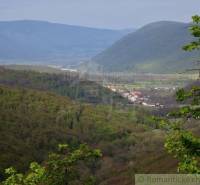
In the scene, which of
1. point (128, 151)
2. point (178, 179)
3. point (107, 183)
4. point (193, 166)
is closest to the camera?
point (193, 166)

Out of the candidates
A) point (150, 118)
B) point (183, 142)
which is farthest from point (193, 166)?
point (150, 118)

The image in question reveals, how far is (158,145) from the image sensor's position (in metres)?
196

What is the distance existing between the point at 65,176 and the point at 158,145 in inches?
7110

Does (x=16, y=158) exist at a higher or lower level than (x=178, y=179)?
lower

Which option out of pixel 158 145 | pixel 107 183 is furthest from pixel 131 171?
pixel 158 145

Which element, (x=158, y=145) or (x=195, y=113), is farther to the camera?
(x=158, y=145)

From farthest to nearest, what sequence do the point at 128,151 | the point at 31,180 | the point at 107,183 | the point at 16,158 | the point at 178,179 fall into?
the point at 128,151, the point at 16,158, the point at 107,183, the point at 31,180, the point at 178,179

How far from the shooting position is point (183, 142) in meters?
15.1

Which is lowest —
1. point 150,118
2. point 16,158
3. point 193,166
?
point 16,158

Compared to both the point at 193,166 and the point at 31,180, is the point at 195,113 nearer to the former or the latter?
the point at 193,166

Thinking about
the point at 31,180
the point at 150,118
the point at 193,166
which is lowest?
the point at 31,180

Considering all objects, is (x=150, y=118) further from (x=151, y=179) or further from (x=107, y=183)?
(x=107, y=183)

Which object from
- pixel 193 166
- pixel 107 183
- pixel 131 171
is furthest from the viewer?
pixel 131 171

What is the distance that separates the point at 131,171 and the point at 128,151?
50.3m
